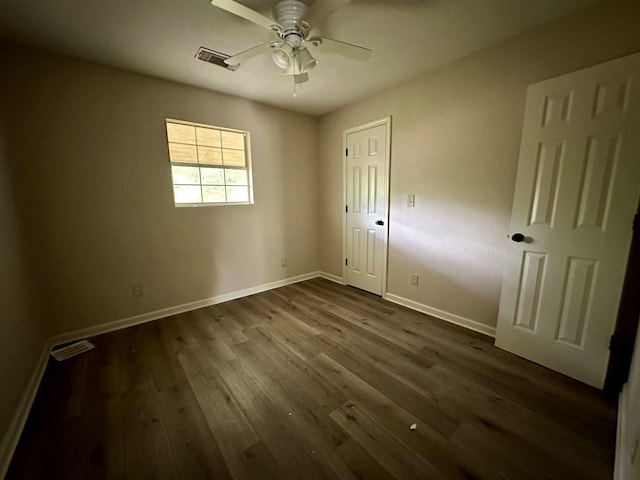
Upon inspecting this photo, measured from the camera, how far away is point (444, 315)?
2.60m

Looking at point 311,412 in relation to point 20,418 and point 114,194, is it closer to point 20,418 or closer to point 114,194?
point 20,418

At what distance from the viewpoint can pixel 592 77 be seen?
1.58 metres

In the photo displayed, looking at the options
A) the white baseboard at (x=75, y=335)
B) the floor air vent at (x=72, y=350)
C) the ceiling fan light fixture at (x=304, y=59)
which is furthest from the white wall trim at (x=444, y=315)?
the floor air vent at (x=72, y=350)

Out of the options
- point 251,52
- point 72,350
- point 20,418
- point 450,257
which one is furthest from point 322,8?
point 72,350

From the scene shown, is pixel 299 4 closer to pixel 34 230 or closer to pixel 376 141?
pixel 376 141

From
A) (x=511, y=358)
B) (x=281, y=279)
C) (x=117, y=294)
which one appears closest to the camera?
(x=511, y=358)

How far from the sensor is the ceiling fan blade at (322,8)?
1314 millimetres

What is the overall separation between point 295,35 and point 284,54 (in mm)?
172

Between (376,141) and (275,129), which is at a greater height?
(275,129)

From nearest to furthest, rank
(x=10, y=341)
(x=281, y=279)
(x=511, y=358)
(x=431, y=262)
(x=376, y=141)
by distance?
1. (x=10, y=341)
2. (x=511, y=358)
3. (x=431, y=262)
4. (x=376, y=141)
5. (x=281, y=279)

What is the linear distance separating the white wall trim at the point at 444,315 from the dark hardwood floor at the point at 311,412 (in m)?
0.09

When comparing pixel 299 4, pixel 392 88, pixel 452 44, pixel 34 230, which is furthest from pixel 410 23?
pixel 34 230

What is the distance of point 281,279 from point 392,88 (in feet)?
9.29

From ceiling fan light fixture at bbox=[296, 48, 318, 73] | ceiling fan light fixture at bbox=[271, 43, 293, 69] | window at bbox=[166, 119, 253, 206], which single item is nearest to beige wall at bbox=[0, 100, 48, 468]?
window at bbox=[166, 119, 253, 206]
